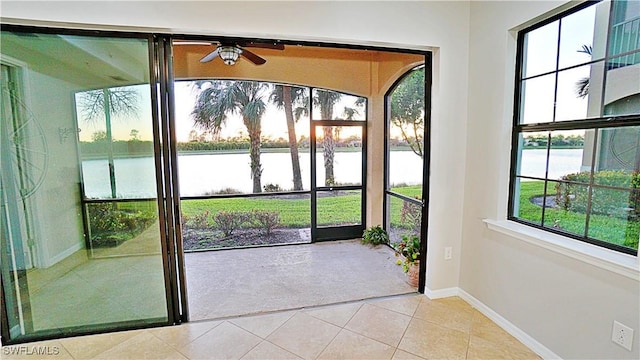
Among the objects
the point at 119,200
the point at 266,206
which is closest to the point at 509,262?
the point at 119,200

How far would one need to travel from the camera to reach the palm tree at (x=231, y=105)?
14.7 ft

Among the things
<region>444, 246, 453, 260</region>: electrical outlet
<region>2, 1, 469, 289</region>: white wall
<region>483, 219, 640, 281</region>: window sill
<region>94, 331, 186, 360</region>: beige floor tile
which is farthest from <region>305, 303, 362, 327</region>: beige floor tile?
<region>483, 219, 640, 281</region>: window sill

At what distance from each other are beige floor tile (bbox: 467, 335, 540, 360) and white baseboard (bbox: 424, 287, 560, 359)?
2.2 inches

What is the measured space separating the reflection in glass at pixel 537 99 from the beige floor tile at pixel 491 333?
1.57 m

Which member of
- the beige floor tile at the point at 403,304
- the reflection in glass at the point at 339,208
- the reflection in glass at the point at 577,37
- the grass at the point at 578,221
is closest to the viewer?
the grass at the point at 578,221

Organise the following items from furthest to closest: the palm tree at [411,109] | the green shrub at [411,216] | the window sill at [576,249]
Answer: the green shrub at [411,216]
the palm tree at [411,109]
the window sill at [576,249]

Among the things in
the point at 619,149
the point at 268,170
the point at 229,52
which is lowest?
the point at 268,170

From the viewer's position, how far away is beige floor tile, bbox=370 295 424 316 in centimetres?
269

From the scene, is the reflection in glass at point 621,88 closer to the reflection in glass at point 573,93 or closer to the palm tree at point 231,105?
the reflection in glass at point 573,93

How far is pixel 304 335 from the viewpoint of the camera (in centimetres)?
236

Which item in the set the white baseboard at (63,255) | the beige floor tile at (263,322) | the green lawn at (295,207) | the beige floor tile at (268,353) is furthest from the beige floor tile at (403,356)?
the green lawn at (295,207)

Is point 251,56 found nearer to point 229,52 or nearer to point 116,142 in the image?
point 229,52

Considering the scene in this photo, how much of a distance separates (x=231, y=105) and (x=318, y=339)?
11.3 feet

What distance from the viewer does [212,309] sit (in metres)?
2.78
